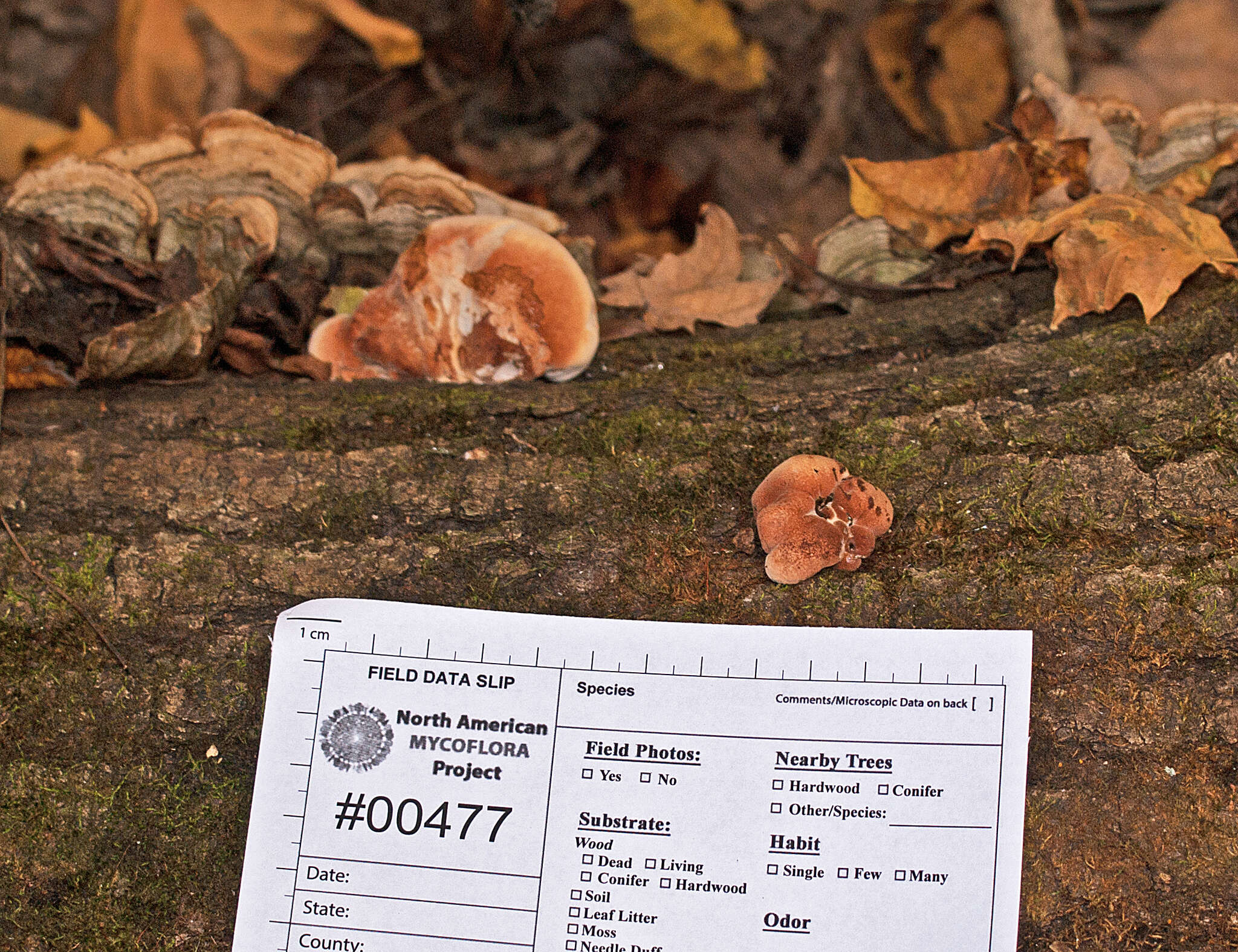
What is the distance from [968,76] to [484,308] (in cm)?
266

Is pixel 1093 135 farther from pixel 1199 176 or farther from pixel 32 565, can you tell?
pixel 32 565

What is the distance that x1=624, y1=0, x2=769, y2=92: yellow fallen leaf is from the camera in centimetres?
342

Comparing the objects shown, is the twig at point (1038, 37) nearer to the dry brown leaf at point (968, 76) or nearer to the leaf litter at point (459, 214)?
the dry brown leaf at point (968, 76)

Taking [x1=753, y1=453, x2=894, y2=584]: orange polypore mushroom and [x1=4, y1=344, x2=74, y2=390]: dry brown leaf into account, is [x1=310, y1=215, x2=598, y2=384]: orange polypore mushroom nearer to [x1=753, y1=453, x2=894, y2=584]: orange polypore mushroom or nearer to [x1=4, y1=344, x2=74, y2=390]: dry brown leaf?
[x1=753, y1=453, x2=894, y2=584]: orange polypore mushroom

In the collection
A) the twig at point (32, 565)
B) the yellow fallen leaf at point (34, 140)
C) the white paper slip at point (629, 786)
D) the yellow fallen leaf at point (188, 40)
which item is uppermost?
the yellow fallen leaf at point (188, 40)

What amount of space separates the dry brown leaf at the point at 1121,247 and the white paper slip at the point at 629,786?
817mm

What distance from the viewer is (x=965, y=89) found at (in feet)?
11.8

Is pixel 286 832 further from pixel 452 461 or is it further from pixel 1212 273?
pixel 1212 273

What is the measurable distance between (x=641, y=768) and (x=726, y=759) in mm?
177

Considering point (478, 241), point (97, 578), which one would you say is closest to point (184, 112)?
point (478, 241)

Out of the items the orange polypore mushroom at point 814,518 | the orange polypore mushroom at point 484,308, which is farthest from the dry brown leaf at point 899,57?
the orange polypore mushroom at point 814,518

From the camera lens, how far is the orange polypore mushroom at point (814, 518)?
171cm

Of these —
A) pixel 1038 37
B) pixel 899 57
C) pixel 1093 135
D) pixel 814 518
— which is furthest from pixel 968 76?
pixel 814 518

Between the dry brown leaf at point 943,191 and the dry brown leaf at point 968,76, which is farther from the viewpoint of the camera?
the dry brown leaf at point 968,76
